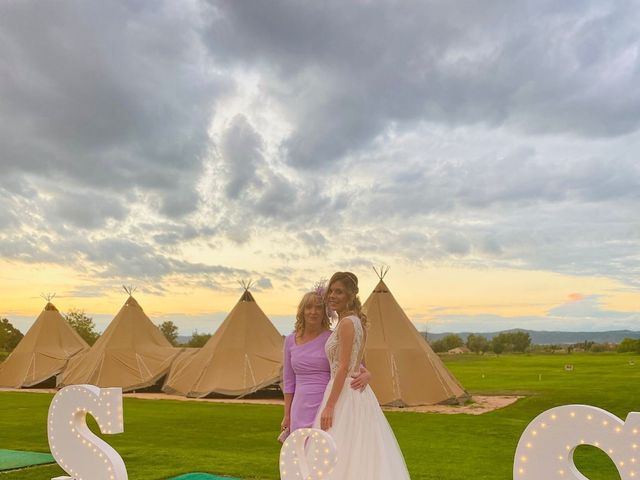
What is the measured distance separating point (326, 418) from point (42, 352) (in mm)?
24586

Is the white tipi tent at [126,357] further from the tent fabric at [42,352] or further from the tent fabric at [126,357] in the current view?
the tent fabric at [42,352]

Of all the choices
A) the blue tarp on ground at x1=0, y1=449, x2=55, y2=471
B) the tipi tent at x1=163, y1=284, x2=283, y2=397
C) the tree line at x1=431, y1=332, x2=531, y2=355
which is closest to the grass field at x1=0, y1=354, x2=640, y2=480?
the blue tarp on ground at x1=0, y1=449, x2=55, y2=471

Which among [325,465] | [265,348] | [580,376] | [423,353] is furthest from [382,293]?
[325,465]

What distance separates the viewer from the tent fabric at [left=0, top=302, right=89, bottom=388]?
25609mm

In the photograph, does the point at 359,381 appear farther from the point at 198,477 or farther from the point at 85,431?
the point at 198,477

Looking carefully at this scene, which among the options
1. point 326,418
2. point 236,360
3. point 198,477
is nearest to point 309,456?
point 326,418

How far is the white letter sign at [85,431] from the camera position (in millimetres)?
4305

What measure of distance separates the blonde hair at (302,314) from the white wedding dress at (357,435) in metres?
0.25

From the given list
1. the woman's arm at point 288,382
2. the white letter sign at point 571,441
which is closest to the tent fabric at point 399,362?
the woman's arm at point 288,382

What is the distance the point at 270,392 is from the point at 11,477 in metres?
13.9

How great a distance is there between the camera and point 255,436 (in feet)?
39.1

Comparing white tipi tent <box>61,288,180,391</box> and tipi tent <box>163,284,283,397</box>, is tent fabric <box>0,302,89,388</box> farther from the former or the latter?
tipi tent <box>163,284,283,397</box>

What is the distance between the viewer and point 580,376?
26.8m

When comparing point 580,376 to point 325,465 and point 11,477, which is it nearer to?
point 11,477
